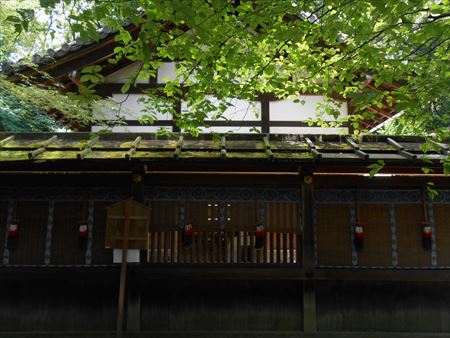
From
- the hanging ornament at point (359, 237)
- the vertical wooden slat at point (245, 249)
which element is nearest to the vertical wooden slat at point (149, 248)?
the vertical wooden slat at point (245, 249)

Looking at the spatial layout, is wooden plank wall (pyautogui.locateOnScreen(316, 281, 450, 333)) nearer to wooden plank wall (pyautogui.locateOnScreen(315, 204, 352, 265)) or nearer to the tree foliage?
wooden plank wall (pyautogui.locateOnScreen(315, 204, 352, 265))

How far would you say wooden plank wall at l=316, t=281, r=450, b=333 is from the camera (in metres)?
8.00

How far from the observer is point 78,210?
8.09 metres

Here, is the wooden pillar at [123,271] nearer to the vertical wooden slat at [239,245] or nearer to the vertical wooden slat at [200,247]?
the vertical wooden slat at [200,247]

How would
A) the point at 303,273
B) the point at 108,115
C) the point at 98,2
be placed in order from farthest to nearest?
the point at 108,115
the point at 303,273
the point at 98,2

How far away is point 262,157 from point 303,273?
2.36 meters

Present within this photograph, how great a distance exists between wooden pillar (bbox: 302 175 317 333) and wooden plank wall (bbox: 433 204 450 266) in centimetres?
245

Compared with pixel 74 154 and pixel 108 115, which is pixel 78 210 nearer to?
pixel 74 154

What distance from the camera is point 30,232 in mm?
8008

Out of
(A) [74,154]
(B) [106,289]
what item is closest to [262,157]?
(A) [74,154]

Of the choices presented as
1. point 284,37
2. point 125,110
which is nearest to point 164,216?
point 125,110

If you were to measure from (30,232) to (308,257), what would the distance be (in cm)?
527

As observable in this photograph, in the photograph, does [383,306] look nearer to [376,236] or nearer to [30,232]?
[376,236]

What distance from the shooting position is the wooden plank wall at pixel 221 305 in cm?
792
